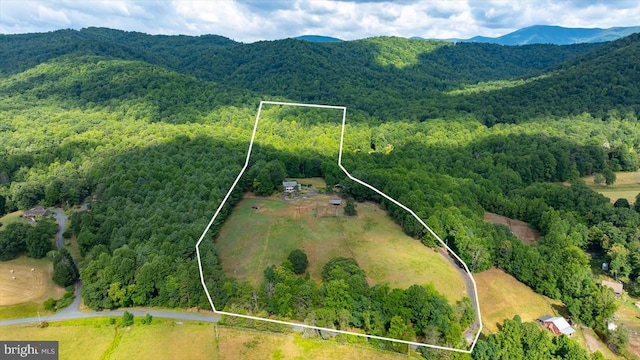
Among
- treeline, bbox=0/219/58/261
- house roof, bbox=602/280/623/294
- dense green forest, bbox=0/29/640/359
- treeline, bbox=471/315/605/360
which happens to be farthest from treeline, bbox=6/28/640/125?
treeline, bbox=471/315/605/360

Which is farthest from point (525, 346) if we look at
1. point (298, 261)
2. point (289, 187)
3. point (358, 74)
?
point (358, 74)

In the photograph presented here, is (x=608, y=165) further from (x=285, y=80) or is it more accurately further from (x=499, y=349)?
(x=285, y=80)

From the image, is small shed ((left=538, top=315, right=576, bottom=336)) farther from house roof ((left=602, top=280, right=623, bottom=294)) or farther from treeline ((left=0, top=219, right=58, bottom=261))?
treeline ((left=0, top=219, right=58, bottom=261))

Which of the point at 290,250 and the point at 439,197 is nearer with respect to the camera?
the point at 290,250

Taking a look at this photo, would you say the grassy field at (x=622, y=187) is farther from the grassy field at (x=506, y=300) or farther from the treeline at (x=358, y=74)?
the grassy field at (x=506, y=300)

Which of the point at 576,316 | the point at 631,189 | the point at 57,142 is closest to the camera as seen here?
the point at 576,316

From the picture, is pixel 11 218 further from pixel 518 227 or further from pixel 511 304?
pixel 518 227

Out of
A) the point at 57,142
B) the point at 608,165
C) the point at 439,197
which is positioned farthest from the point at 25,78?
the point at 608,165
